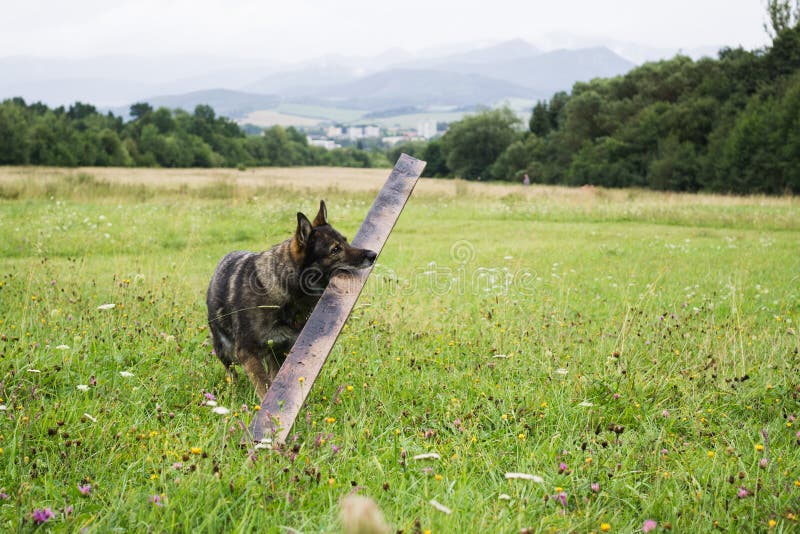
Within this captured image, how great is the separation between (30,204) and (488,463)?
19.4 metres

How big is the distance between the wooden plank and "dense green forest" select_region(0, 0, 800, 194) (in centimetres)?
4021

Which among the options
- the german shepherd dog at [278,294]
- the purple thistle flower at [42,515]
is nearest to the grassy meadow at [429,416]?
the purple thistle flower at [42,515]

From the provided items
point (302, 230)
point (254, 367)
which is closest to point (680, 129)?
point (302, 230)

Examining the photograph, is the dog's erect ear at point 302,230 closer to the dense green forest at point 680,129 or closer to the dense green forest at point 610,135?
the dense green forest at point 610,135

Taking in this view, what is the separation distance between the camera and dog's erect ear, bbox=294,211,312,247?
4561mm

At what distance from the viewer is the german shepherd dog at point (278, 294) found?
181 inches

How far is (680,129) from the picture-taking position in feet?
159

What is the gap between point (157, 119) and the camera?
261 ft

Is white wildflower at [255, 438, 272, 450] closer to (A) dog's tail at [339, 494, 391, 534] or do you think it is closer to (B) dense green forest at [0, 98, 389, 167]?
(A) dog's tail at [339, 494, 391, 534]

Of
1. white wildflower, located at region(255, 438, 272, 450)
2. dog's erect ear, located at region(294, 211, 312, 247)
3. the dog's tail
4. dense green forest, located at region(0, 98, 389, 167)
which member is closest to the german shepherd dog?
dog's erect ear, located at region(294, 211, 312, 247)

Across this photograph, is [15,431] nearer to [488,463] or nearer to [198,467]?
[198,467]

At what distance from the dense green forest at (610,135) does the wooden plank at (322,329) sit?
132ft

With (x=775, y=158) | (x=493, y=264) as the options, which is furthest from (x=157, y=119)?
(x=493, y=264)

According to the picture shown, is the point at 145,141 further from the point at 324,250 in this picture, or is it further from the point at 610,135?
the point at 324,250
